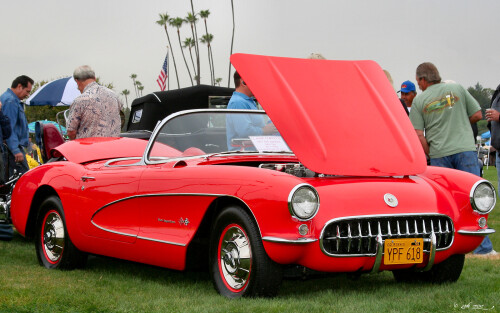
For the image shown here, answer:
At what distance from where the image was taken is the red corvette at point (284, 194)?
14.5ft

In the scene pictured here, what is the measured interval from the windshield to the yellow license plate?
1.25 m

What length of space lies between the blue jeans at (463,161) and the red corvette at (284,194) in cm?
182

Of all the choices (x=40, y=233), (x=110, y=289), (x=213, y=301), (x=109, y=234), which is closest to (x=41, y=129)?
(x=40, y=233)

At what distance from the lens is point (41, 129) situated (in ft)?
31.4

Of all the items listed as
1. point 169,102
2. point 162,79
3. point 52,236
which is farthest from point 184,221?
point 162,79

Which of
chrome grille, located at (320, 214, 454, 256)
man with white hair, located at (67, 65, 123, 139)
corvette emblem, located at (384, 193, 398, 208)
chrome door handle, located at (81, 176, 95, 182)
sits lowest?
chrome grille, located at (320, 214, 454, 256)

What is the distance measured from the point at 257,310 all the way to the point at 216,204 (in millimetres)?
927

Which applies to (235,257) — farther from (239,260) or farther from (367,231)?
(367,231)

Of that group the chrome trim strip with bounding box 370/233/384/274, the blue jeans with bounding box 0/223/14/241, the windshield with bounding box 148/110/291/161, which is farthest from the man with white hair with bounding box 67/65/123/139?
the chrome trim strip with bounding box 370/233/384/274

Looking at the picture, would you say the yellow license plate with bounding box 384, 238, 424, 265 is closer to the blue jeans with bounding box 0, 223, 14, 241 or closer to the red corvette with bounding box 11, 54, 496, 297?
the red corvette with bounding box 11, 54, 496, 297

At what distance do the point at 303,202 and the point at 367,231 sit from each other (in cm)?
47

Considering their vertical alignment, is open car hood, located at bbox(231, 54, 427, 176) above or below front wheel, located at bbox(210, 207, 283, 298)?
above

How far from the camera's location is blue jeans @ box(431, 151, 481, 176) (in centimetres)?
716

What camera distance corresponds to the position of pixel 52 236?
644cm
